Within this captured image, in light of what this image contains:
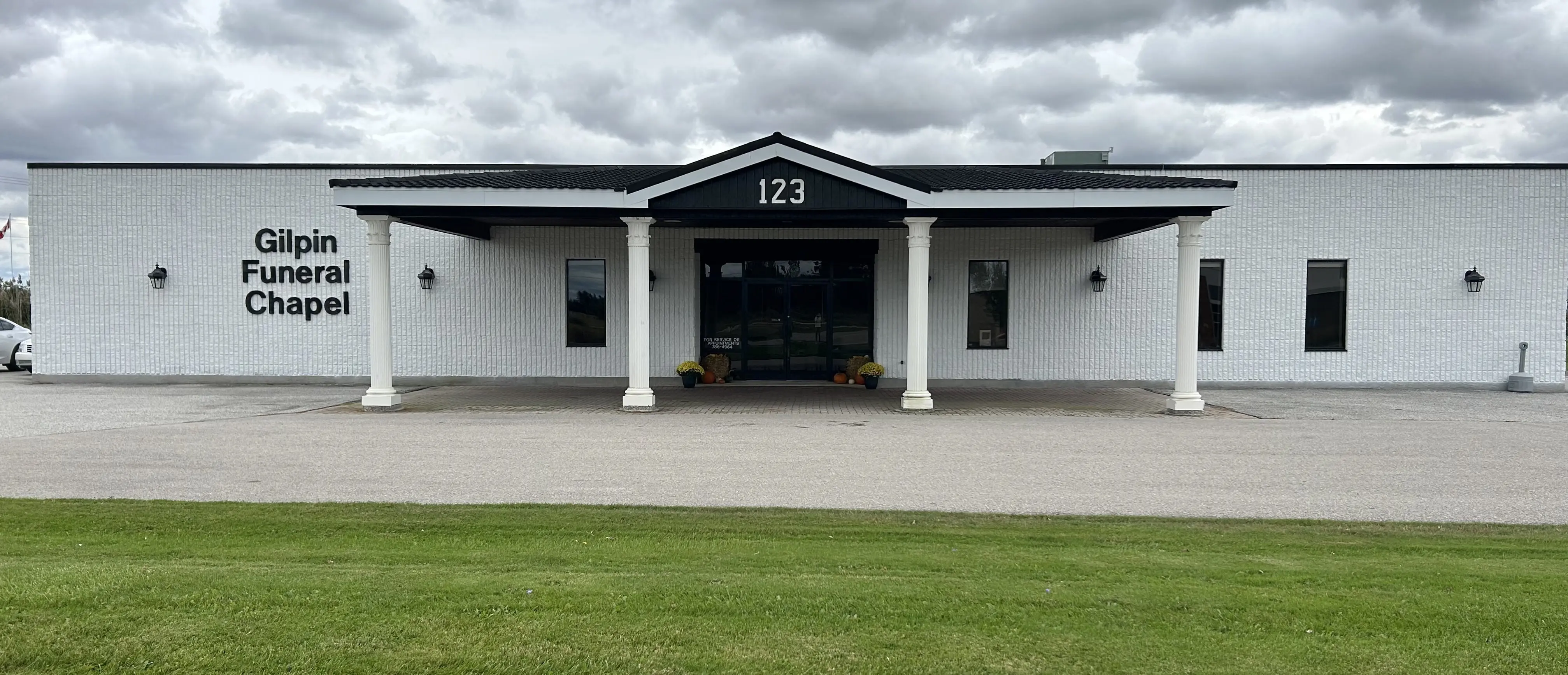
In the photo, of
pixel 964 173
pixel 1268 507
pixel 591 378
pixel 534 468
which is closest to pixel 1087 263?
pixel 964 173

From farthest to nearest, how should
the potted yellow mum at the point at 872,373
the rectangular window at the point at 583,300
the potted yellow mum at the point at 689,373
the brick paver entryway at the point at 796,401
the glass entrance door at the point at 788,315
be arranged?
the glass entrance door at the point at 788,315 → the rectangular window at the point at 583,300 → the potted yellow mum at the point at 872,373 → the potted yellow mum at the point at 689,373 → the brick paver entryway at the point at 796,401

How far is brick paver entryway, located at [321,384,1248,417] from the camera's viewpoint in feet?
46.3

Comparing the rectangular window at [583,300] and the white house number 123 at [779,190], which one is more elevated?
the white house number 123 at [779,190]

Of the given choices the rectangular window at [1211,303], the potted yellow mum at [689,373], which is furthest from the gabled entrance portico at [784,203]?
the rectangular window at [1211,303]

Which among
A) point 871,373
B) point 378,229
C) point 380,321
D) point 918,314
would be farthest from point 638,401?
point 871,373

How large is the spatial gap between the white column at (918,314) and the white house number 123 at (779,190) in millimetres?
1738

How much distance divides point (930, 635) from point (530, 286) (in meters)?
15.3

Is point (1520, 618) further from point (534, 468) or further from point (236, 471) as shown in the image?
point (236, 471)

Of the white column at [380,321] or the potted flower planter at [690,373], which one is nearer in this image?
the white column at [380,321]

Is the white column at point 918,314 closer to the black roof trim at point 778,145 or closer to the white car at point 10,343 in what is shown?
the black roof trim at point 778,145

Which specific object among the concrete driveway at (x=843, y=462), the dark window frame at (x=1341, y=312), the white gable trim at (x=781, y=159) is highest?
the white gable trim at (x=781, y=159)

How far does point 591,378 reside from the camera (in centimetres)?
1845

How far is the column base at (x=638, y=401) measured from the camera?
1415 cm

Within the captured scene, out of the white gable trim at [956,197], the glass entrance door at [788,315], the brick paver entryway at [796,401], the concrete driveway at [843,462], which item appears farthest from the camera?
the glass entrance door at [788,315]
